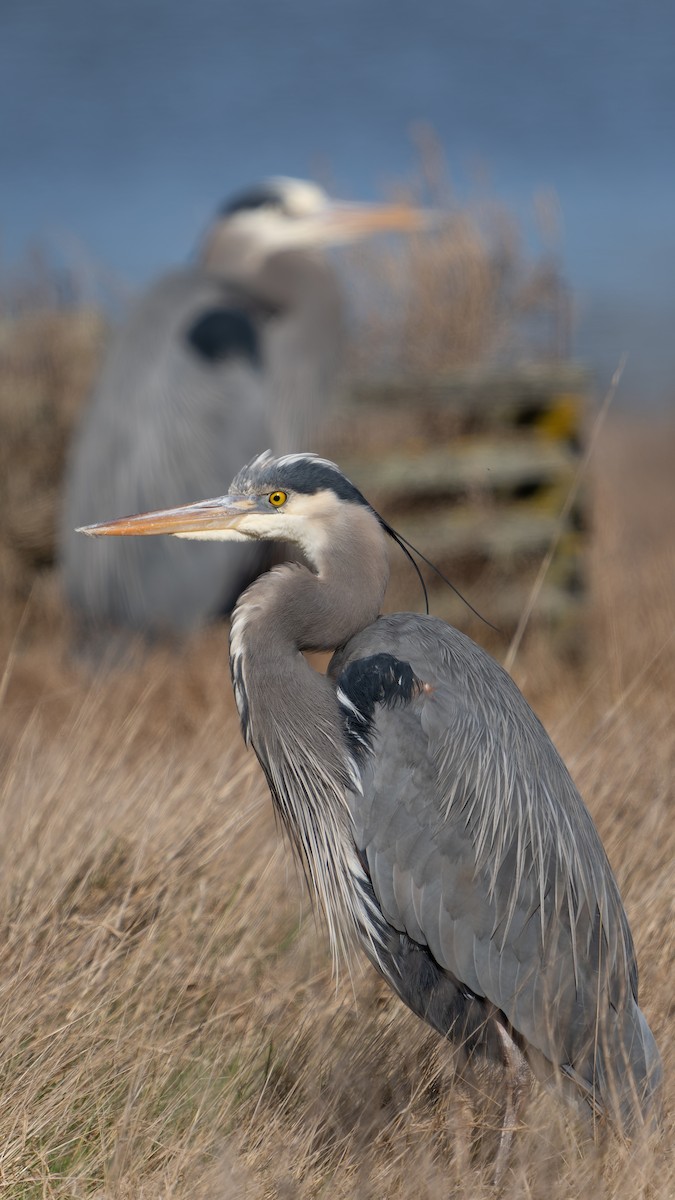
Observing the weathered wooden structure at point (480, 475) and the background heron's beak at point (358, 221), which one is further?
the background heron's beak at point (358, 221)

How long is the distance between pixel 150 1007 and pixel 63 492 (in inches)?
187

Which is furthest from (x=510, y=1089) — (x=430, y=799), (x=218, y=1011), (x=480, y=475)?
(x=480, y=475)

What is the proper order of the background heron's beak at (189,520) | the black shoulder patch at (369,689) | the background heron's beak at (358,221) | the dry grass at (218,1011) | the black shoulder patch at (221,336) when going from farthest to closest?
the background heron's beak at (358,221)
the black shoulder patch at (221,336)
the background heron's beak at (189,520)
the black shoulder patch at (369,689)
the dry grass at (218,1011)

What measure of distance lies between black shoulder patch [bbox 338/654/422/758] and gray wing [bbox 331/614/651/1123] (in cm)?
2

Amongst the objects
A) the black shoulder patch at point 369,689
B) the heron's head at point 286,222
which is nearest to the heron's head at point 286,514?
the black shoulder patch at point 369,689

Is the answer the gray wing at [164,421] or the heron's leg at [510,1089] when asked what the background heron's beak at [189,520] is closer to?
the heron's leg at [510,1089]

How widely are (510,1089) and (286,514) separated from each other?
1118 millimetres

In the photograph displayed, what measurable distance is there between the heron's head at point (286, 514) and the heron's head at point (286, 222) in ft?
13.9

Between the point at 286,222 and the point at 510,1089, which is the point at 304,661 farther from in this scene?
the point at 286,222

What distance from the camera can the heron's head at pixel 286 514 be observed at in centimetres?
256

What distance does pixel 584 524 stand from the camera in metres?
6.71

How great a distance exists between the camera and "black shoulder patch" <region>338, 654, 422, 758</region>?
2484 mm

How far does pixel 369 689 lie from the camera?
8.20 feet

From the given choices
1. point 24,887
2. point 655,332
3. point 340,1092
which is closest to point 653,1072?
point 340,1092
